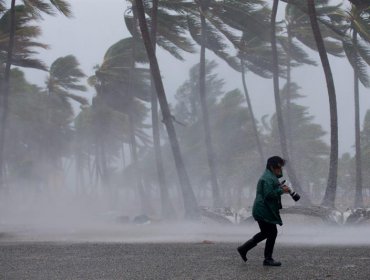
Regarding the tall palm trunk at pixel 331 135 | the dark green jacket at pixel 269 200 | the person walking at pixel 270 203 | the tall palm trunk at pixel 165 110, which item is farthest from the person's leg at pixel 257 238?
the tall palm trunk at pixel 165 110

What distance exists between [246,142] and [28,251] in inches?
1426

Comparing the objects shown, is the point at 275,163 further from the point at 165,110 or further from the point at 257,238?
the point at 165,110

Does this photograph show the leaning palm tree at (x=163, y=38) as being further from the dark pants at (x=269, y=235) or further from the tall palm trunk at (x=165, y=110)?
the dark pants at (x=269, y=235)

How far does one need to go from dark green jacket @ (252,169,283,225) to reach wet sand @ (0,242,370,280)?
2.03ft

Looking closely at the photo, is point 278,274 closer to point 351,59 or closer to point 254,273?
point 254,273

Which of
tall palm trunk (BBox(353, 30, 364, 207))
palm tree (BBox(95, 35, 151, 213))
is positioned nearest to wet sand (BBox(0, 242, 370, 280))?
tall palm trunk (BBox(353, 30, 364, 207))

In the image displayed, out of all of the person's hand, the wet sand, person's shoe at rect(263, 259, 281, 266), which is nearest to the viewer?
the wet sand

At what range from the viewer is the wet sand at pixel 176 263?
649cm

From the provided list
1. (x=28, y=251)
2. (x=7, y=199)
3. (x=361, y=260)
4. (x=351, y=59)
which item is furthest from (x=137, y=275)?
(x=7, y=199)

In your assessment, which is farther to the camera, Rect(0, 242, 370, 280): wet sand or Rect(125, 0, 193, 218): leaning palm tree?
Rect(125, 0, 193, 218): leaning palm tree

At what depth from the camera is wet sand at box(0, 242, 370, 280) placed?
6488 mm

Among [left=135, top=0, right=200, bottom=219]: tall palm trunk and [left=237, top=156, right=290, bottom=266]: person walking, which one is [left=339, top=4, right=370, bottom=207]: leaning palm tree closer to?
[left=135, top=0, right=200, bottom=219]: tall palm trunk

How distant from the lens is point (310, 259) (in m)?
7.58

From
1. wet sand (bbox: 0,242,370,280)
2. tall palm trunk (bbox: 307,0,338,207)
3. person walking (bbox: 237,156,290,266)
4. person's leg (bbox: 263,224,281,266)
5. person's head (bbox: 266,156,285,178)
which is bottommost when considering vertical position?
wet sand (bbox: 0,242,370,280)
